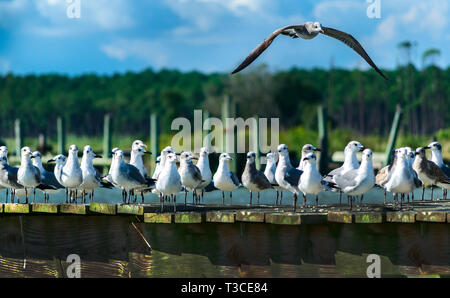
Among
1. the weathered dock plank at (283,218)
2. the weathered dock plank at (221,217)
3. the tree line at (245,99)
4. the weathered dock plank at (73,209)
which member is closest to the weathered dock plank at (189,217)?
the weathered dock plank at (221,217)

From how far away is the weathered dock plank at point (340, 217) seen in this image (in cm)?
962

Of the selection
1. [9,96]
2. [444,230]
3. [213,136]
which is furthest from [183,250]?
[9,96]

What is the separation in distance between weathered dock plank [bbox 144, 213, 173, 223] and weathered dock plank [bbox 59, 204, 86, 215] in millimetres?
1003

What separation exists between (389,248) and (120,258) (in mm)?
3465

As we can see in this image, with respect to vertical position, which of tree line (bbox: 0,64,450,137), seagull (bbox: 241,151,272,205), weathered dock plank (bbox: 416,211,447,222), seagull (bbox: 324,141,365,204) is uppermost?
tree line (bbox: 0,64,450,137)

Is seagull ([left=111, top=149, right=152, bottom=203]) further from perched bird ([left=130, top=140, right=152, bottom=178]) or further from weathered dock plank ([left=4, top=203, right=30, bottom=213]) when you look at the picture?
weathered dock plank ([left=4, top=203, right=30, bottom=213])

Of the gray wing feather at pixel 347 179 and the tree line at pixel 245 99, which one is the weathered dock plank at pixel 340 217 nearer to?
the gray wing feather at pixel 347 179

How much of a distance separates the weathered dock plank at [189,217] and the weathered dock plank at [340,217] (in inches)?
62.6

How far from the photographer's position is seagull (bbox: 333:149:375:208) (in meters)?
10.6

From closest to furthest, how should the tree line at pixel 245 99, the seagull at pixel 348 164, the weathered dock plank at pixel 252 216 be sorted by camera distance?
the weathered dock plank at pixel 252 216 < the seagull at pixel 348 164 < the tree line at pixel 245 99

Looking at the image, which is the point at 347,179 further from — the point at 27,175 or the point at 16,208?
the point at 27,175

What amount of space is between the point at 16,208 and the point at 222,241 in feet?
10.1

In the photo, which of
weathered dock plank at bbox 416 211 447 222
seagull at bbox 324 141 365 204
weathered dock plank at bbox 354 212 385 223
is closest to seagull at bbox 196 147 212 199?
seagull at bbox 324 141 365 204

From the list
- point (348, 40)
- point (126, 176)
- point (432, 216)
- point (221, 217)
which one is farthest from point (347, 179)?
point (348, 40)
